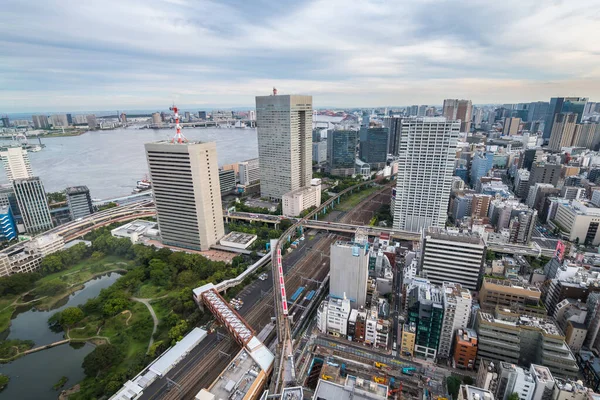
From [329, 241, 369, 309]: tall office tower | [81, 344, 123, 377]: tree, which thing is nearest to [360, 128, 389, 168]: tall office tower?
[329, 241, 369, 309]: tall office tower

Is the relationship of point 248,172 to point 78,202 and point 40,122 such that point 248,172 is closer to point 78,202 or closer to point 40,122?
point 78,202

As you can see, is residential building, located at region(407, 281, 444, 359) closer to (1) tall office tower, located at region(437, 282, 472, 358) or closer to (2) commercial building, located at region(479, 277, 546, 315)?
(1) tall office tower, located at region(437, 282, 472, 358)

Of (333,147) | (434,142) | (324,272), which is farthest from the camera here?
(333,147)

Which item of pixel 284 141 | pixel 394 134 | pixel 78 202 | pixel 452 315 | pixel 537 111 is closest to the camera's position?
pixel 452 315

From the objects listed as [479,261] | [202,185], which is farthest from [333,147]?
[479,261]

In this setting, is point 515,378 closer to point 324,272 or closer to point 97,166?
point 324,272

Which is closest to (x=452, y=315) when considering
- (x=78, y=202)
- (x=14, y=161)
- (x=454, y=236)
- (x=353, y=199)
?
(x=454, y=236)
